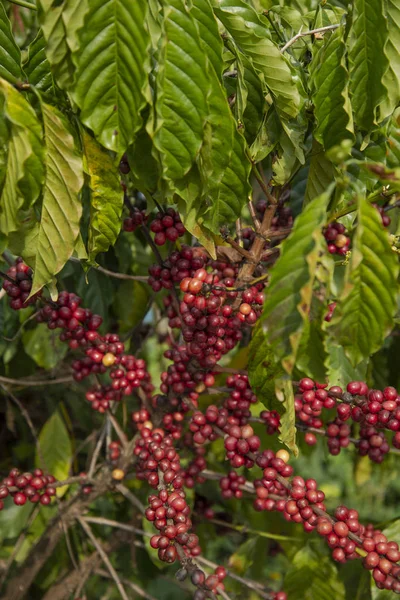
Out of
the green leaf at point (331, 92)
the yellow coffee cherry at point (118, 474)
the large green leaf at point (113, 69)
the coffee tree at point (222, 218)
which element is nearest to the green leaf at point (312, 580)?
the coffee tree at point (222, 218)

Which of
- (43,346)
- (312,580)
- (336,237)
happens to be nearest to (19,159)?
(336,237)

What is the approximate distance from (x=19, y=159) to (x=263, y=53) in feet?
1.24

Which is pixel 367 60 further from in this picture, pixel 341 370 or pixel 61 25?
pixel 341 370

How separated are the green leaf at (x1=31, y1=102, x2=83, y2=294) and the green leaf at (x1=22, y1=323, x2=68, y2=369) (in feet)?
2.63

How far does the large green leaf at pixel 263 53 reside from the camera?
2.78ft

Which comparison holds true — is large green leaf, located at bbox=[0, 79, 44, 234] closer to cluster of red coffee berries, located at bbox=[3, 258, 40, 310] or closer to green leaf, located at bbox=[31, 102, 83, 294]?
green leaf, located at bbox=[31, 102, 83, 294]

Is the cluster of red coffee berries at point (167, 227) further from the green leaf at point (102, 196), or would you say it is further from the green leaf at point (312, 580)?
the green leaf at point (312, 580)

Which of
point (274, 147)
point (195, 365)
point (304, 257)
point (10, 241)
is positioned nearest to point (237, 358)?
point (195, 365)

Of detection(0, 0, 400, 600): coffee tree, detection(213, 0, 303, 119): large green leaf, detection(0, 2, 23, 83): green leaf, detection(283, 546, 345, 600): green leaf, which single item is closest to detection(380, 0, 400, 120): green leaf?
detection(0, 0, 400, 600): coffee tree

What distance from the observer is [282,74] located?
86 centimetres

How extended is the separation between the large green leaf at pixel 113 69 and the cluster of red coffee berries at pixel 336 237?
18.0 inches

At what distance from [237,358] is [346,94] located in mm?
870

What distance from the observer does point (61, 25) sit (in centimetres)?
70

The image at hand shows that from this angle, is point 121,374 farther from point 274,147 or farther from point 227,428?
point 274,147
